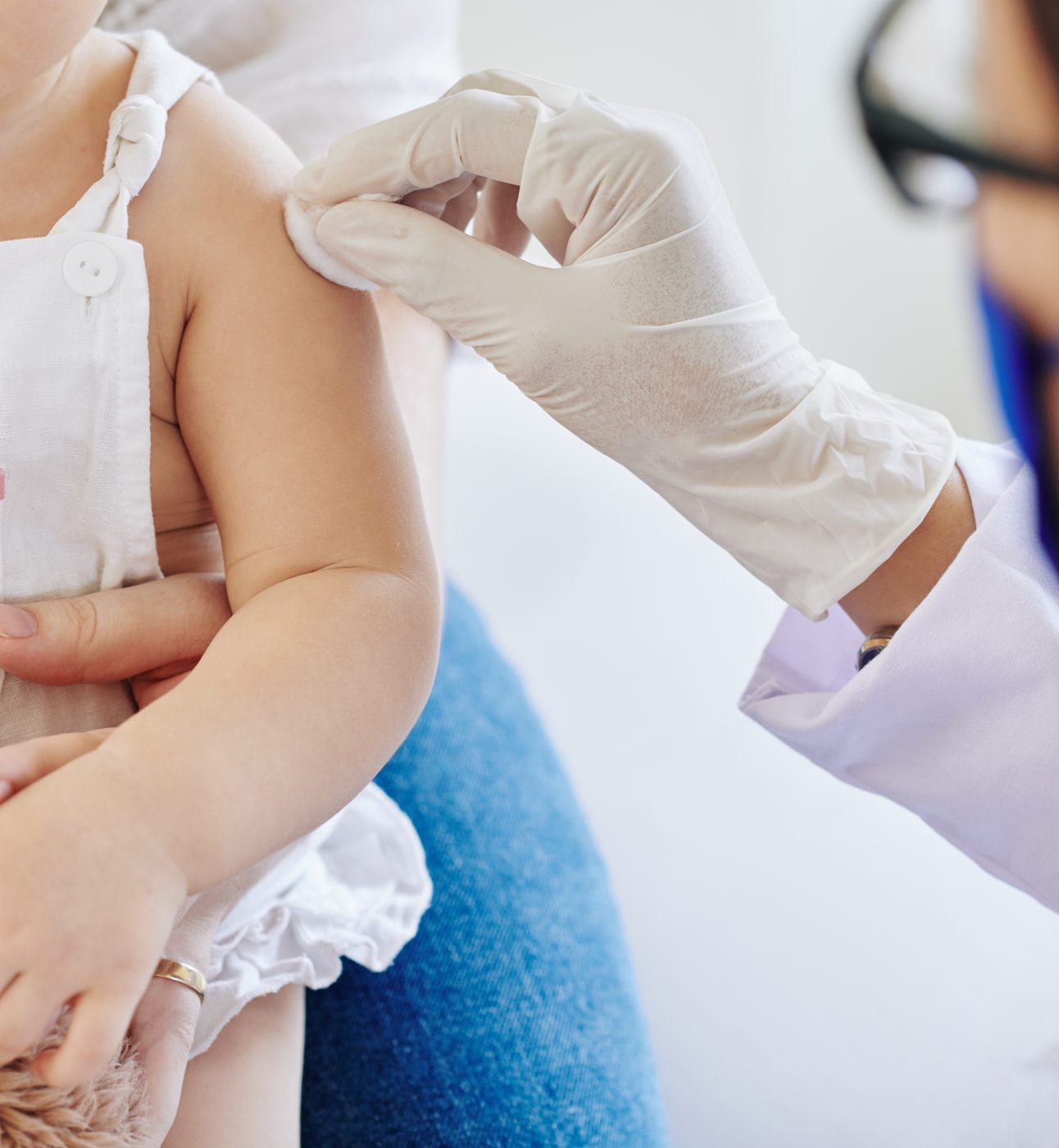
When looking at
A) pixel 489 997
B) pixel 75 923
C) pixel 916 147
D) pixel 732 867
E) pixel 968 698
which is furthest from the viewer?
pixel 732 867

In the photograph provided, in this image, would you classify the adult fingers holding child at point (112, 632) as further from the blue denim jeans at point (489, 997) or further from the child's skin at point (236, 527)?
the blue denim jeans at point (489, 997)

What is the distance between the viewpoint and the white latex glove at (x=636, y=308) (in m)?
0.69

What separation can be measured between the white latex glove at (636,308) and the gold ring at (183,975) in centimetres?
43

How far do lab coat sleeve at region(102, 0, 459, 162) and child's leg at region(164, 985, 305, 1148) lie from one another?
856 millimetres

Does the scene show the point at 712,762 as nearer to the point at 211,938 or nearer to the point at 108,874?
the point at 211,938

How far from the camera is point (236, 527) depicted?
2.30ft

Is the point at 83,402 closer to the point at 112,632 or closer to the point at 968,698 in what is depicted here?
the point at 112,632

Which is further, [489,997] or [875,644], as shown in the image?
[489,997]

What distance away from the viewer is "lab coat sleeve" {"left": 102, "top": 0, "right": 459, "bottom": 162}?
118cm

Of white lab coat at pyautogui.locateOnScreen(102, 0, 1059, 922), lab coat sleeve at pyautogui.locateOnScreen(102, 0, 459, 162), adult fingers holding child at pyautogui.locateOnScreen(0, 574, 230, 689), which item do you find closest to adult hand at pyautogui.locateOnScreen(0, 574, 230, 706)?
adult fingers holding child at pyautogui.locateOnScreen(0, 574, 230, 689)

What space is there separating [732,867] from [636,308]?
0.69 metres

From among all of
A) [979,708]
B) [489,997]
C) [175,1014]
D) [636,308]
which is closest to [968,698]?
[979,708]

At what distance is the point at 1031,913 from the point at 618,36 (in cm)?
214

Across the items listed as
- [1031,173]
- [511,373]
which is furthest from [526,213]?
[1031,173]
